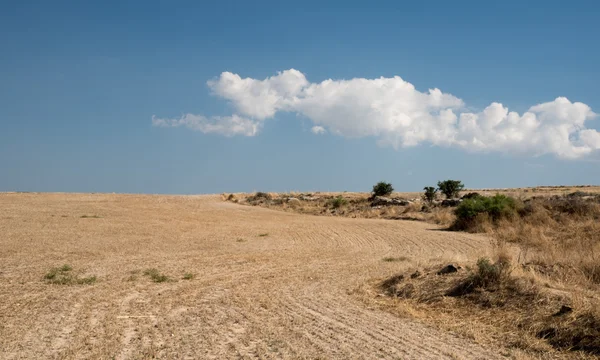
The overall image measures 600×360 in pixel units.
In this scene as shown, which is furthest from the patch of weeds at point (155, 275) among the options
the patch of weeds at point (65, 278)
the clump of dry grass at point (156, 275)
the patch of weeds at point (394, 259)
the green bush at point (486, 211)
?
the green bush at point (486, 211)

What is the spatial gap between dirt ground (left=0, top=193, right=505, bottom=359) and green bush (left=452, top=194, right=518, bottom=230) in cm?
582

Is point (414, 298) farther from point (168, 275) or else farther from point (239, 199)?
point (239, 199)

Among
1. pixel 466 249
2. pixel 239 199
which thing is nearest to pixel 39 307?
pixel 466 249

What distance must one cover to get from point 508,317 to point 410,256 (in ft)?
29.2

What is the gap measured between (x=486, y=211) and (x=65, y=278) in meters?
22.4

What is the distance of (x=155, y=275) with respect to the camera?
12516 mm

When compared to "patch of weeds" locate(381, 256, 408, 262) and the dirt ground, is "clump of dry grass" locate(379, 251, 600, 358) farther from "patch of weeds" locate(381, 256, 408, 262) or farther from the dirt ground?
"patch of weeds" locate(381, 256, 408, 262)

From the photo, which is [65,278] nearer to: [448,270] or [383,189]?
[448,270]

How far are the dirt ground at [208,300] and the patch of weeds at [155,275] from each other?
9.5 inches

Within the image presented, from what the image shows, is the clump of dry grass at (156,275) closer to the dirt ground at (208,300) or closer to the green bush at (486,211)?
the dirt ground at (208,300)

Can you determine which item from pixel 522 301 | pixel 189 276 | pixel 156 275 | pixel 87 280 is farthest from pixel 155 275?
pixel 522 301

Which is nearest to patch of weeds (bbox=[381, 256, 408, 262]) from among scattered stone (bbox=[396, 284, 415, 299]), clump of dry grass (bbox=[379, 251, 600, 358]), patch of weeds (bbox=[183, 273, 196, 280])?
clump of dry grass (bbox=[379, 251, 600, 358])

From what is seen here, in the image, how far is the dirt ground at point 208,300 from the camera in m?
6.83

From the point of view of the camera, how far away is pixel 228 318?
8484mm
